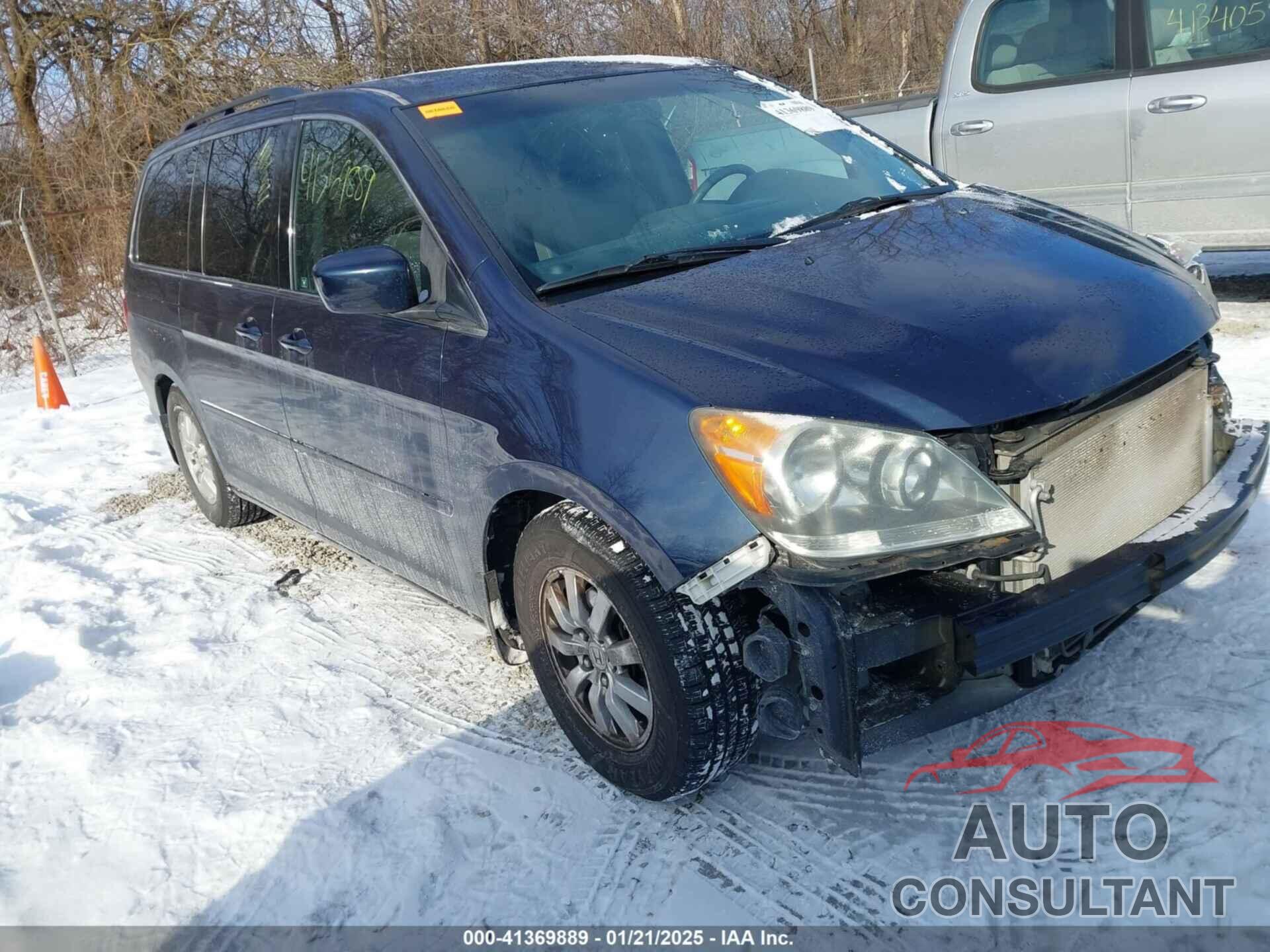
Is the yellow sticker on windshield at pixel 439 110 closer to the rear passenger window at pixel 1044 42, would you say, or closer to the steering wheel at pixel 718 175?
the steering wheel at pixel 718 175

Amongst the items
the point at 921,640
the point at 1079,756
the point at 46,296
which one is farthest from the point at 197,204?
the point at 46,296

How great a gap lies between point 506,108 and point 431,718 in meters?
1.98

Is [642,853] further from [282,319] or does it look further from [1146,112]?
[1146,112]

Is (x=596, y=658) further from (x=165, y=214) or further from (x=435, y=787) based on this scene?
(x=165, y=214)

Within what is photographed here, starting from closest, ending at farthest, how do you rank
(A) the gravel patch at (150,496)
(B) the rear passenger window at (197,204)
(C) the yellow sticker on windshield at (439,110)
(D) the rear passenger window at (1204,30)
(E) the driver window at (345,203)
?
(E) the driver window at (345,203), (C) the yellow sticker on windshield at (439,110), (B) the rear passenger window at (197,204), (D) the rear passenger window at (1204,30), (A) the gravel patch at (150,496)

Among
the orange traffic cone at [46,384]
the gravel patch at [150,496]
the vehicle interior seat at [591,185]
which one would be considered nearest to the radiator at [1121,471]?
the vehicle interior seat at [591,185]

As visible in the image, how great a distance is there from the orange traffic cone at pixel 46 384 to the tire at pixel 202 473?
13.8 ft

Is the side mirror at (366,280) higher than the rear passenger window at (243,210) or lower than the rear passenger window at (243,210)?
lower

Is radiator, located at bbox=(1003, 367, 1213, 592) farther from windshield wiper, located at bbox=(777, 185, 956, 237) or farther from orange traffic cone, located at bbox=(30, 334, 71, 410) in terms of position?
orange traffic cone, located at bbox=(30, 334, 71, 410)

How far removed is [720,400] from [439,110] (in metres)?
1.67

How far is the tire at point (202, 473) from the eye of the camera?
5.51 meters

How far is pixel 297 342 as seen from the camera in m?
3.95

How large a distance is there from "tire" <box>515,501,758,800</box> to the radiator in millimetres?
695

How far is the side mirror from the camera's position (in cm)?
Result: 312
